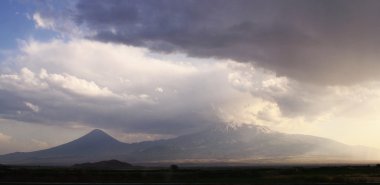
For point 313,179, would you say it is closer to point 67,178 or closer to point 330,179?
point 330,179

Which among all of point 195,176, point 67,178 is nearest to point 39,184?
point 67,178

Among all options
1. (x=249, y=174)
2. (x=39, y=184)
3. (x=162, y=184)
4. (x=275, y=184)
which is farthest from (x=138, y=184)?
(x=249, y=174)

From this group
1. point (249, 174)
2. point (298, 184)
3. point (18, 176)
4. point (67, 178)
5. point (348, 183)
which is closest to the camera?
point (298, 184)

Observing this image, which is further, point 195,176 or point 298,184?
point 195,176

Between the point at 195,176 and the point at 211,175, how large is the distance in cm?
439

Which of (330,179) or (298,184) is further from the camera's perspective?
(330,179)

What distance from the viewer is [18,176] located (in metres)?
92.4

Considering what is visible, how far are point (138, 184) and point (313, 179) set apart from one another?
99.3 feet

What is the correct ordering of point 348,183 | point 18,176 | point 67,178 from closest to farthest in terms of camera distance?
point 348,183
point 67,178
point 18,176

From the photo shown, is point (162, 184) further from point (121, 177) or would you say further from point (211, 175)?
point (211, 175)

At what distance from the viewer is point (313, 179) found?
263 ft

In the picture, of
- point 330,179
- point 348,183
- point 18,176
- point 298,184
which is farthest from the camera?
point 18,176

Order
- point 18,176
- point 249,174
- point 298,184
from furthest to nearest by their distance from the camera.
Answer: point 249,174, point 18,176, point 298,184

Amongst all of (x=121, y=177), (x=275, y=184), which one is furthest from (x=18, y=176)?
(x=275, y=184)
